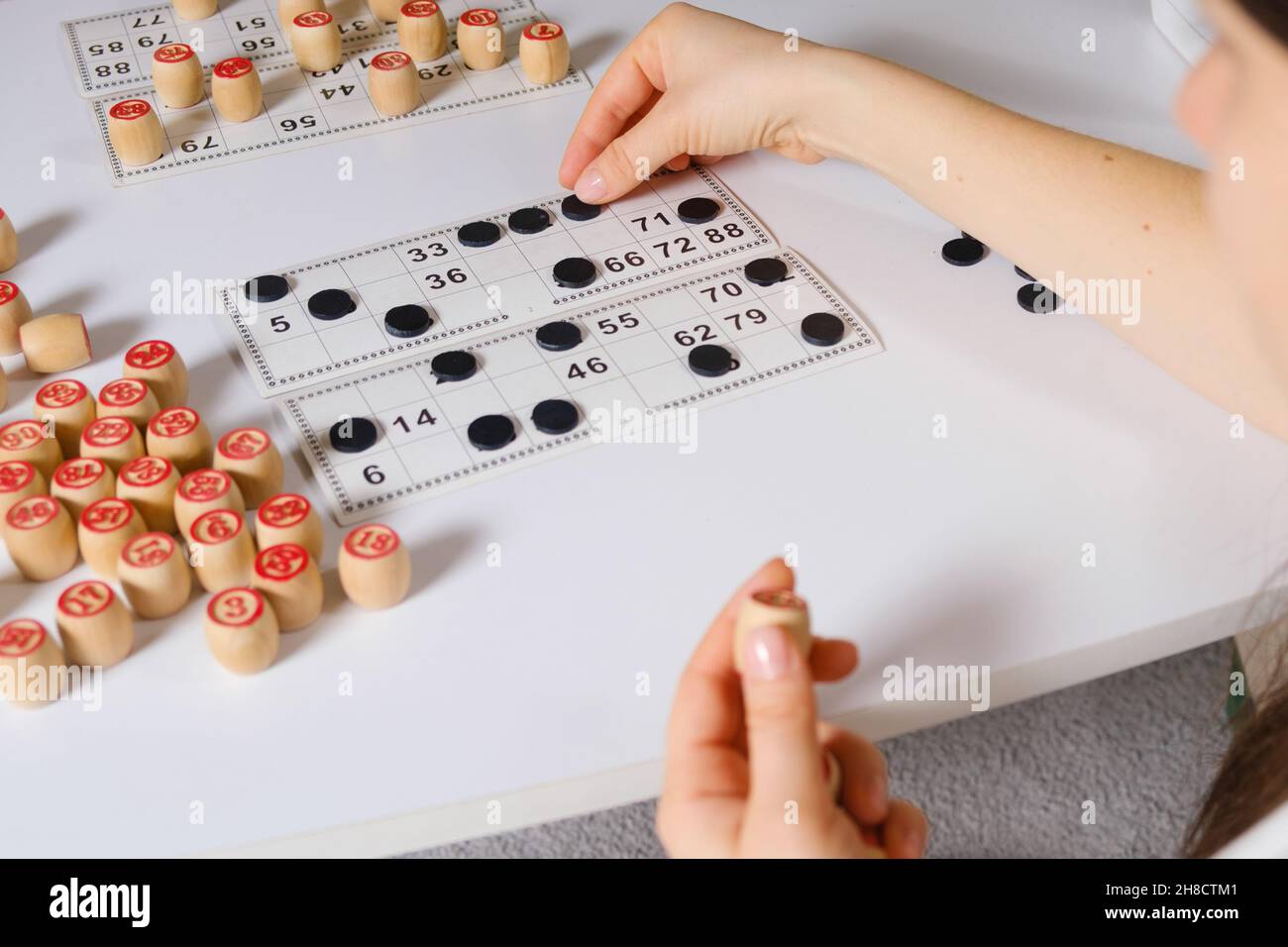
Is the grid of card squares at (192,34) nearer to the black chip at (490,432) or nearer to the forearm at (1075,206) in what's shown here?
the forearm at (1075,206)

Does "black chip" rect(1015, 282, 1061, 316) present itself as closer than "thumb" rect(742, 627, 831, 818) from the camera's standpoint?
No

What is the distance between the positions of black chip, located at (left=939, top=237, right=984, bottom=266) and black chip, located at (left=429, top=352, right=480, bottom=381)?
36 cm

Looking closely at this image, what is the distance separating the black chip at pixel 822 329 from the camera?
34.0 inches

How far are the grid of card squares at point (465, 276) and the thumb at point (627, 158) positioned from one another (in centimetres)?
2

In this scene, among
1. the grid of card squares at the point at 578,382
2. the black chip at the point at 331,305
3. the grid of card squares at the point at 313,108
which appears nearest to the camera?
the grid of card squares at the point at 578,382

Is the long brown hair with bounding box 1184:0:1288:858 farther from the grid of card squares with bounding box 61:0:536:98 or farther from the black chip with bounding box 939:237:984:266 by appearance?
the grid of card squares with bounding box 61:0:536:98

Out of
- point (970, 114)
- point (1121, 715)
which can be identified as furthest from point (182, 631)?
point (1121, 715)

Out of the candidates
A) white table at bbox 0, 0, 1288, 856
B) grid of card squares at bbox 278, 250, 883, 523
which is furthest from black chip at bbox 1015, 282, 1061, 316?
grid of card squares at bbox 278, 250, 883, 523

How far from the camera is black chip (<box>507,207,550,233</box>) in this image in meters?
0.96

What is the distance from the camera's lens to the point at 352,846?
2.01 feet

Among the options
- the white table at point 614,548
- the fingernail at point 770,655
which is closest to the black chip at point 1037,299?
the white table at point 614,548
